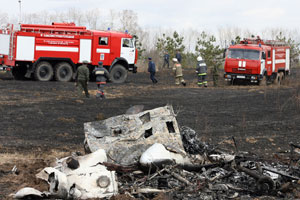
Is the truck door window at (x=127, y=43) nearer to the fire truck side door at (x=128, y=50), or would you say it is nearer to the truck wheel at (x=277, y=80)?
the fire truck side door at (x=128, y=50)

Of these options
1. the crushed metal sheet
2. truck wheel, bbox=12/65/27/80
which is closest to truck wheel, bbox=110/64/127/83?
truck wheel, bbox=12/65/27/80

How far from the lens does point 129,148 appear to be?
7.49 m

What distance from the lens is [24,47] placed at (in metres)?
24.2

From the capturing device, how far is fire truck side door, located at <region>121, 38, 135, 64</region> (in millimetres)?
26234

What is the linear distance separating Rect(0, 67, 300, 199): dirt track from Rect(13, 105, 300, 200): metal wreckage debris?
1.12 metres

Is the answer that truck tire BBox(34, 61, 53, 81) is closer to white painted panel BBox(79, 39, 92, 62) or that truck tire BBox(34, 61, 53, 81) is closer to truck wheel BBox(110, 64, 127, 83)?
white painted panel BBox(79, 39, 92, 62)

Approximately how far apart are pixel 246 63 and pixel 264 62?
1.29m

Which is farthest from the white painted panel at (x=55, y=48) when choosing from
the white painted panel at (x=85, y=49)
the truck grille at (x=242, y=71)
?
the truck grille at (x=242, y=71)

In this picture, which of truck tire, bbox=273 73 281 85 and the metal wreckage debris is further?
truck tire, bbox=273 73 281 85

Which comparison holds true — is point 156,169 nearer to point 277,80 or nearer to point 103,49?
point 103,49

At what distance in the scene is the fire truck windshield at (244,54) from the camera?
83.3 ft

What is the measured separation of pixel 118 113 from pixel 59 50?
10.9m

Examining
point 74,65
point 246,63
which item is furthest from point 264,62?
point 74,65

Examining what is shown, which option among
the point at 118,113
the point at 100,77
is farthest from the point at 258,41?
the point at 118,113
